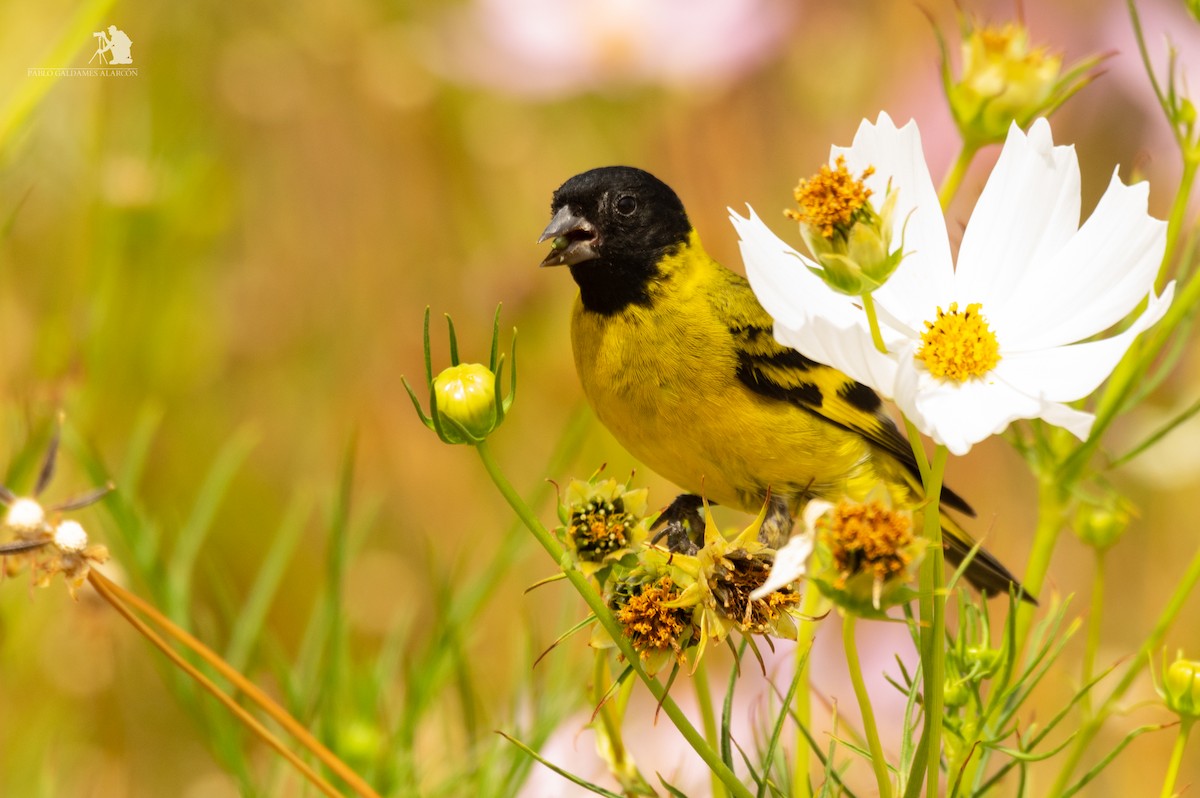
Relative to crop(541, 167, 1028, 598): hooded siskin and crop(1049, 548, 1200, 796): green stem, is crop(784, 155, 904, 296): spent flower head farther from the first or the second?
crop(541, 167, 1028, 598): hooded siskin

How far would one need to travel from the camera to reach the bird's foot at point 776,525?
1787 mm

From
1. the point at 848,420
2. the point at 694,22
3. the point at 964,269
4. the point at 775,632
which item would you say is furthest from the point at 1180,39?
the point at 775,632

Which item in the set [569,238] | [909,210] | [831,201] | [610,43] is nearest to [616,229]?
[569,238]

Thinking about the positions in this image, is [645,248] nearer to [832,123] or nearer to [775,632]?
[775,632]

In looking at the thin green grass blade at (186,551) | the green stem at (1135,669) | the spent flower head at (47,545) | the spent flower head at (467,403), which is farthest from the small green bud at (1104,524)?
the thin green grass blade at (186,551)

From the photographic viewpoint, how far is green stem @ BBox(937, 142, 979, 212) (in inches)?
53.9

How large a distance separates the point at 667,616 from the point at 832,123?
2634 millimetres

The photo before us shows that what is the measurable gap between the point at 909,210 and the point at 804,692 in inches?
22.4

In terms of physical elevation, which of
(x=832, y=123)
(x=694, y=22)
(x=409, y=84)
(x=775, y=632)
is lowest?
(x=775, y=632)

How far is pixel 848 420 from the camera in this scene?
2020mm

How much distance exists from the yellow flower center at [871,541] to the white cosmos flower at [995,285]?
86 millimetres

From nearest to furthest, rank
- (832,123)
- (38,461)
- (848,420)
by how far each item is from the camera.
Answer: (38,461)
(848,420)
(832,123)

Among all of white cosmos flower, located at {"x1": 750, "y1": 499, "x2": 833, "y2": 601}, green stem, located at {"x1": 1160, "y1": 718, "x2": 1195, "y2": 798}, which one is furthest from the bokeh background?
white cosmos flower, located at {"x1": 750, "y1": 499, "x2": 833, "y2": 601}

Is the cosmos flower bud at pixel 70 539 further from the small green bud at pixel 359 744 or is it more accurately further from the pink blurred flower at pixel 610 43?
the pink blurred flower at pixel 610 43
